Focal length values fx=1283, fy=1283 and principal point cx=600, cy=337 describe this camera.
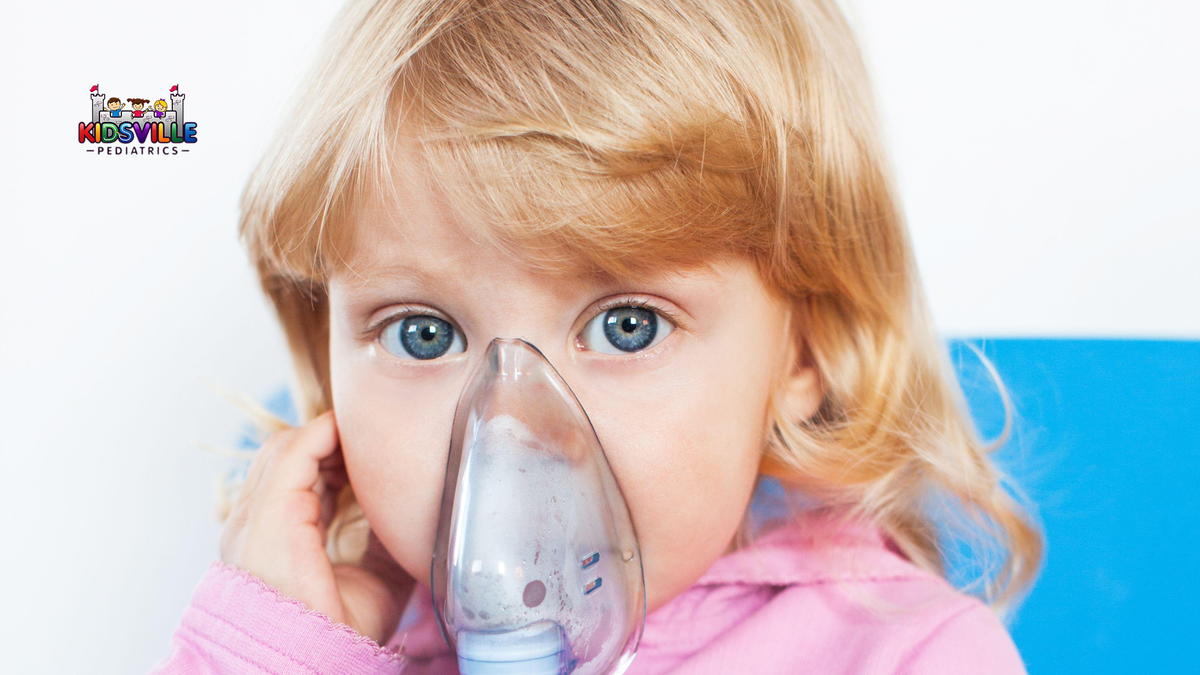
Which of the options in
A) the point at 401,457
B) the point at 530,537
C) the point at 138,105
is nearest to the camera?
the point at 530,537

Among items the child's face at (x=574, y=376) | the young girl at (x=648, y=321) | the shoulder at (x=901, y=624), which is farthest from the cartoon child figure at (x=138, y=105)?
the shoulder at (x=901, y=624)

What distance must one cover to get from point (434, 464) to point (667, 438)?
135 mm

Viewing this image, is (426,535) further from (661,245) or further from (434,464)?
(661,245)

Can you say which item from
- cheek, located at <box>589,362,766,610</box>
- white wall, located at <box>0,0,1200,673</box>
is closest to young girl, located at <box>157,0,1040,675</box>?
cheek, located at <box>589,362,766,610</box>

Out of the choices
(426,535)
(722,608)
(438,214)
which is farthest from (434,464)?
(722,608)

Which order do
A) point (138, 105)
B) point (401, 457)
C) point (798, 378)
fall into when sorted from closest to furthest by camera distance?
point (401, 457) < point (798, 378) < point (138, 105)

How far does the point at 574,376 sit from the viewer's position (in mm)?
725

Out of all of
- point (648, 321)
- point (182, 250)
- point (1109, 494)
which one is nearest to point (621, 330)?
point (648, 321)

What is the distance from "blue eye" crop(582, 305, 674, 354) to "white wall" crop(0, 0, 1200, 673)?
0.49m

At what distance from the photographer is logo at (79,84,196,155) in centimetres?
114

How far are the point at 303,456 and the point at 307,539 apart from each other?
0.06 m

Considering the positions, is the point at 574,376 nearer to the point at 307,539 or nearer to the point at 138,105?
the point at 307,539

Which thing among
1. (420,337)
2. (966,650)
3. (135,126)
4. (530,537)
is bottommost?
(966,650)

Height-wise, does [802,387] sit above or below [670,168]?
below
